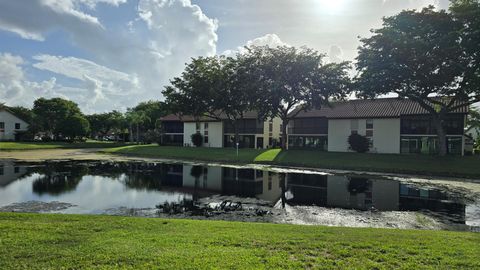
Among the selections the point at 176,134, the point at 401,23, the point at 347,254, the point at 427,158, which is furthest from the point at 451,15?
the point at 176,134

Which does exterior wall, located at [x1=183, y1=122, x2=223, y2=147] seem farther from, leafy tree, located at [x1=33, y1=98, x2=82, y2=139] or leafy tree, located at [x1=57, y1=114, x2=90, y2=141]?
leafy tree, located at [x1=33, y1=98, x2=82, y2=139]

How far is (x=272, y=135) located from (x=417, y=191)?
4577cm

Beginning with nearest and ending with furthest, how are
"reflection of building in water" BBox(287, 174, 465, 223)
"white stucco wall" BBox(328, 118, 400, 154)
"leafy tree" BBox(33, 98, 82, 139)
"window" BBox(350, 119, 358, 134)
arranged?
1. "reflection of building in water" BBox(287, 174, 465, 223)
2. "white stucco wall" BBox(328, 118, 400, 154)
3. "window" BBox(350, 119, 358, 134)
4. "leafy tree" BBox(33, 98, 82, 139)

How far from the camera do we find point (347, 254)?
6.82 metres

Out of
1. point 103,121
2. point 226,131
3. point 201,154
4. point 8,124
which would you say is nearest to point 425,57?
point 201,154

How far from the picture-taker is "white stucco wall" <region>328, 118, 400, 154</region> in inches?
1832

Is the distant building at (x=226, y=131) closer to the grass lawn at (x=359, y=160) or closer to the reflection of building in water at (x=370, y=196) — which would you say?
the grass lawn at (x=359, y=160)

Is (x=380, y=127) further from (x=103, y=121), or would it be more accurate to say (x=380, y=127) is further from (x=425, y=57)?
(x=103, y=121)

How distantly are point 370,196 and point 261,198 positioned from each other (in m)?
6.60

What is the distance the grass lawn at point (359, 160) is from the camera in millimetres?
31750

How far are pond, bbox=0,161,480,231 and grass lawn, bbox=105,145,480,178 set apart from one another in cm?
600

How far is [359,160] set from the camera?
38438 mm

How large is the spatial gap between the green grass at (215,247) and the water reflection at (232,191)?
670cm

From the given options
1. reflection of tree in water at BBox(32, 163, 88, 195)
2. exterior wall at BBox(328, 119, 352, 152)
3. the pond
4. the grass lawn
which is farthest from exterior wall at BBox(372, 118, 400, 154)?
reflection of tree in water at BBox(32, 163, 88, 195)
